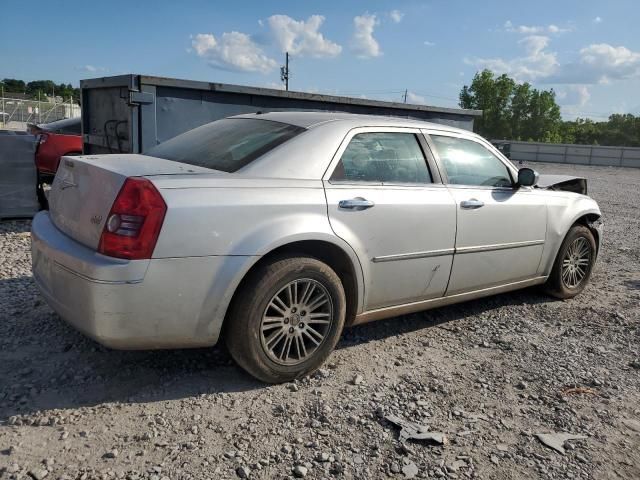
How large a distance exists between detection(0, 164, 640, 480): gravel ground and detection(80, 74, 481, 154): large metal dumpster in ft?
9.12

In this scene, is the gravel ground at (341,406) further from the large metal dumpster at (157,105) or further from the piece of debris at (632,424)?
the large metal dumpster at (157,105)

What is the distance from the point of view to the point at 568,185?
5879 mm

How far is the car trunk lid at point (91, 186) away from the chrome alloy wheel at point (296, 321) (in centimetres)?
86

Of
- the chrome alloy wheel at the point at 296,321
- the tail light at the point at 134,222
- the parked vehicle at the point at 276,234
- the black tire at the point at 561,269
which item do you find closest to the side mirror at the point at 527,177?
the parked vehicle at the point at 276,234

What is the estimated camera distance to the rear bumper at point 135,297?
2734 millimetres

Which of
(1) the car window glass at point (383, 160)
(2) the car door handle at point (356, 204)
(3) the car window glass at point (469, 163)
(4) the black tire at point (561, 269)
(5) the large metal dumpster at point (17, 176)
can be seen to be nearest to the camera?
(2) the car door handle at point (356, 204)

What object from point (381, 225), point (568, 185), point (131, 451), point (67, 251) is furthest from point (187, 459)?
point (568, 185)

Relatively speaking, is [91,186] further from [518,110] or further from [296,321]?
[518,110]

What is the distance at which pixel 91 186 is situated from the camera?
3047mm

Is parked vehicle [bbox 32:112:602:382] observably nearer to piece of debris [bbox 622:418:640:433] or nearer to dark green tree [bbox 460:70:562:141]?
piece of debris [bbox 622:418:640:433]

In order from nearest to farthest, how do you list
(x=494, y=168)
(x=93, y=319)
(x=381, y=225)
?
(x=93, y=319)
(x=381, y=225)
(x=494, y=168)

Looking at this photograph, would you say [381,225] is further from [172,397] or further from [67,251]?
[67,251]

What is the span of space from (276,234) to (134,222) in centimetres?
75

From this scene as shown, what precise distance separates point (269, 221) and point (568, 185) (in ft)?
13.3
